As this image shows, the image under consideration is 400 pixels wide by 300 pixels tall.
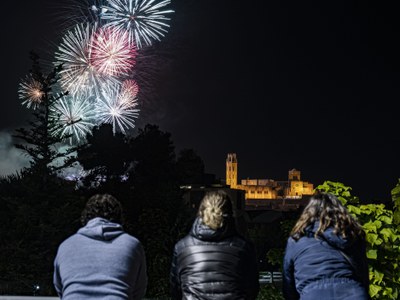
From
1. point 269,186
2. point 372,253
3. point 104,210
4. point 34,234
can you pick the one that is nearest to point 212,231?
point 104,210

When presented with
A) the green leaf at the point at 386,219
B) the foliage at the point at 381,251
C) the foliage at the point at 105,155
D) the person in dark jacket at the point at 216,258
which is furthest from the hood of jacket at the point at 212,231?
the foliage at the point at 105,155

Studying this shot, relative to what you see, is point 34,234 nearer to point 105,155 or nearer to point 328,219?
point 328,219

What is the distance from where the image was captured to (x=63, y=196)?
23266 millimetres

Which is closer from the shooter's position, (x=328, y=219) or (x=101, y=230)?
(x=101, y=230)

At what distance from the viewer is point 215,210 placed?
392cm

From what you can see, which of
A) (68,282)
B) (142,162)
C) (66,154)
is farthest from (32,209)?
(142,162)

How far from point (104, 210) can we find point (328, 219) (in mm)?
1314

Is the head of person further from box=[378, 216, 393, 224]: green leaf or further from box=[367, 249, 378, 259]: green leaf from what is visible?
box=[378, 216, 393, 224]: green leaf

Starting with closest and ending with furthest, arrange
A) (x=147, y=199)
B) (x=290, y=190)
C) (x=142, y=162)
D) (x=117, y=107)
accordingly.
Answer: (x=117, y=107), (x=147, y=199), (x=142, y=162), (x=290, y=190)

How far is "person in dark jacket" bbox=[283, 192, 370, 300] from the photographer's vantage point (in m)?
3.73

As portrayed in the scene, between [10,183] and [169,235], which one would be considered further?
[10,183]

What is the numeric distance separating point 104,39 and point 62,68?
2.22 metres

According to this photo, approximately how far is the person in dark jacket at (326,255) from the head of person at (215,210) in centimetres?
42

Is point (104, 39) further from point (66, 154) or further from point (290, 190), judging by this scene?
point (290, 190)
